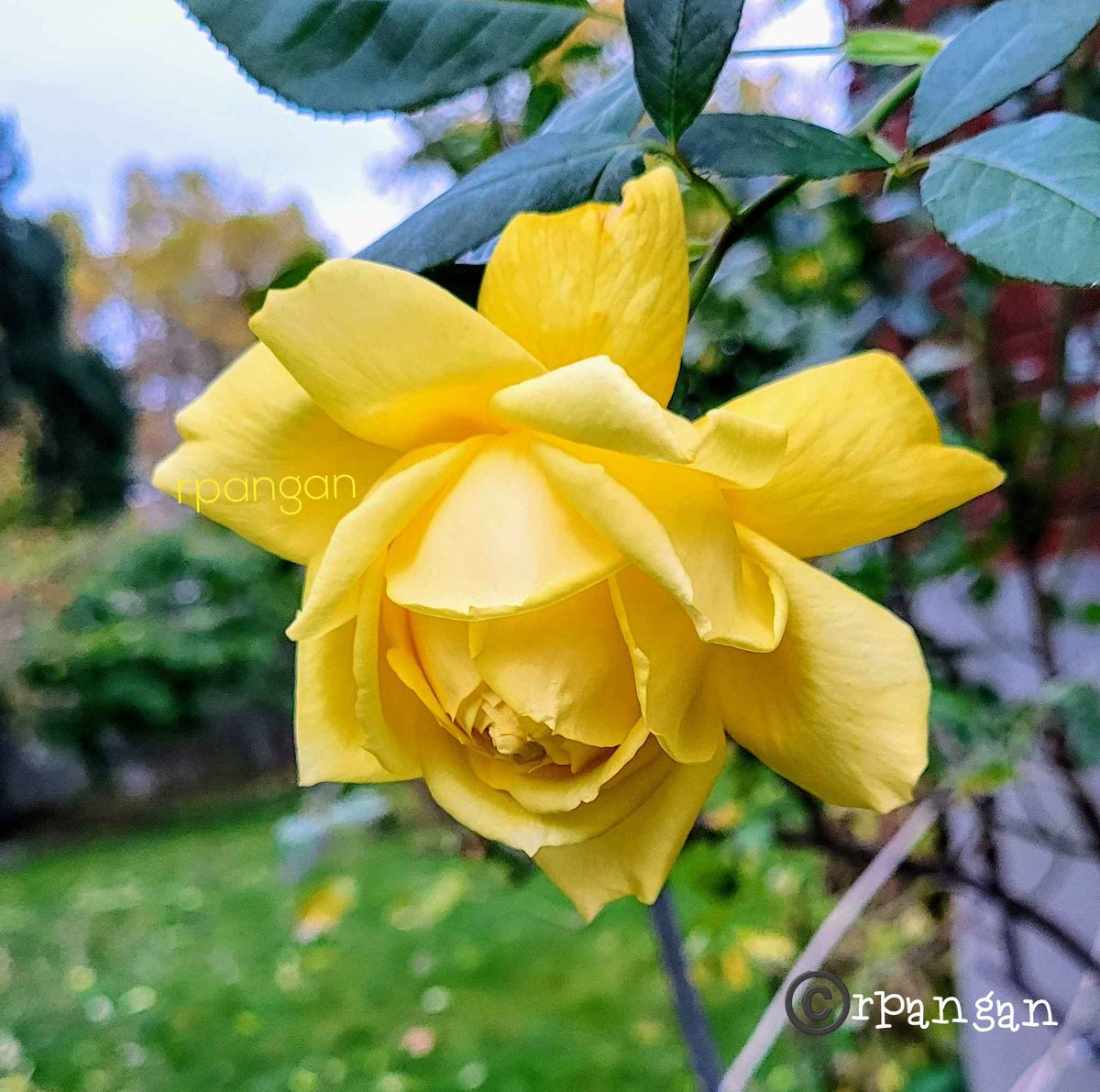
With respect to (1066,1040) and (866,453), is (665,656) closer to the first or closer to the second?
(866,453)

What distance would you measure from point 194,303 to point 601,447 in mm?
6368

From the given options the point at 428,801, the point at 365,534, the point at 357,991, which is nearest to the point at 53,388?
the point at 357,991

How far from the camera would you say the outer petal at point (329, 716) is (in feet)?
0.83

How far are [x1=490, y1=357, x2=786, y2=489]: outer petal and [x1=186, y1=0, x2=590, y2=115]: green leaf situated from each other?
12 centimetres

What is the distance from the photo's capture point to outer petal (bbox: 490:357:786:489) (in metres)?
0.19

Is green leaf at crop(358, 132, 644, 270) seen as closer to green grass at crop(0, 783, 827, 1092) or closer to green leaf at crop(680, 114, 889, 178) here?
green leaf at crop(680, 114, 889, 178)

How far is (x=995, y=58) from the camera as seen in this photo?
Answer: 11.2 inches

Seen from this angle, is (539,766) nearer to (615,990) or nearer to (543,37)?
(543,37)

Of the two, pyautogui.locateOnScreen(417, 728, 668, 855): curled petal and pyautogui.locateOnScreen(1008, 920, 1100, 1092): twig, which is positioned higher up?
pyautogui.locateOnScreen(417, 728, 668, 855): curled petal

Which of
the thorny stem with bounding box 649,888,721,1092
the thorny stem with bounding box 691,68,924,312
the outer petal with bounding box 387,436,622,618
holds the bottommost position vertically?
the thorny stem with bounding box 649,888,721,1092

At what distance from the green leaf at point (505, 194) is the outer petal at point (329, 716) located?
0.10m

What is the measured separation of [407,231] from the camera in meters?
0.26

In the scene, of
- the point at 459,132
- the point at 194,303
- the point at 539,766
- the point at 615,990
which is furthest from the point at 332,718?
the point at 194,303

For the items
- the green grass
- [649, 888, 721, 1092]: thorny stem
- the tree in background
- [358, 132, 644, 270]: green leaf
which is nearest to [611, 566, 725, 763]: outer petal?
[358, 132, 644, 270]: green leaf
